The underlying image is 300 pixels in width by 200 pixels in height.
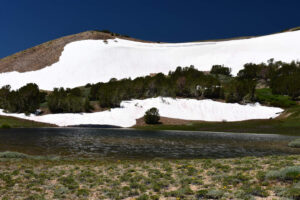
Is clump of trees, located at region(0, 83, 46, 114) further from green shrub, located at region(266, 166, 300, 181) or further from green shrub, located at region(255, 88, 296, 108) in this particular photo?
green shrub, located at region(266, 166, 300, 181)

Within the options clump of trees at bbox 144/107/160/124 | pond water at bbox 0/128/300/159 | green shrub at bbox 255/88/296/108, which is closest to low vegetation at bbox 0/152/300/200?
pond water at bbox 0/128/300/159

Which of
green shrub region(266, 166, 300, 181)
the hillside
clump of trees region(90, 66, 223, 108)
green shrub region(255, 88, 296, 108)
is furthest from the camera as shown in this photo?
the hillside

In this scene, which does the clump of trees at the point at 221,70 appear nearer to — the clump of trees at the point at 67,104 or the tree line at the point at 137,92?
the tree line at the point at 137,92

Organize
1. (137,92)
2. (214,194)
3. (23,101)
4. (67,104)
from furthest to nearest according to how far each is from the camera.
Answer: (137,92)
(23,101)
(67,104)
(214,194)

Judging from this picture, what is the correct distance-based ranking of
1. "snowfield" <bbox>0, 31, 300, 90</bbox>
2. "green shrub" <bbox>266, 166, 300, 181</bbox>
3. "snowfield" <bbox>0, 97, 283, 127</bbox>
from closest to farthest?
1. "green shrub" <bbox>266, 166, 300, 181</bbox>
2. "snowfield" <bbox>0, 97, 283, 127</bbox>
3. "snowfield" <bbox>0, 31, 300, 90</bbox>

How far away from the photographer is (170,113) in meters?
89.9

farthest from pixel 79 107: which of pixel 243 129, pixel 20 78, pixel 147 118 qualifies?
pixel 20 78

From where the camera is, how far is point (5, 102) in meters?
94.1

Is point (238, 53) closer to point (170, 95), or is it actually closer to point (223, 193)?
point (170, 95)

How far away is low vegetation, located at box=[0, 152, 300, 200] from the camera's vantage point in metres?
12.6

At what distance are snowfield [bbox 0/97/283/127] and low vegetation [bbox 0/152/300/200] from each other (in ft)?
205

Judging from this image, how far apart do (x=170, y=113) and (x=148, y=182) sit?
74874mm

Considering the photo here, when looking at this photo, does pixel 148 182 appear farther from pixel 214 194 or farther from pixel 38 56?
pixel 38 56

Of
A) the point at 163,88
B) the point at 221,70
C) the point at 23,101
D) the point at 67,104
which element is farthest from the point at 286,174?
the point at 221,70
